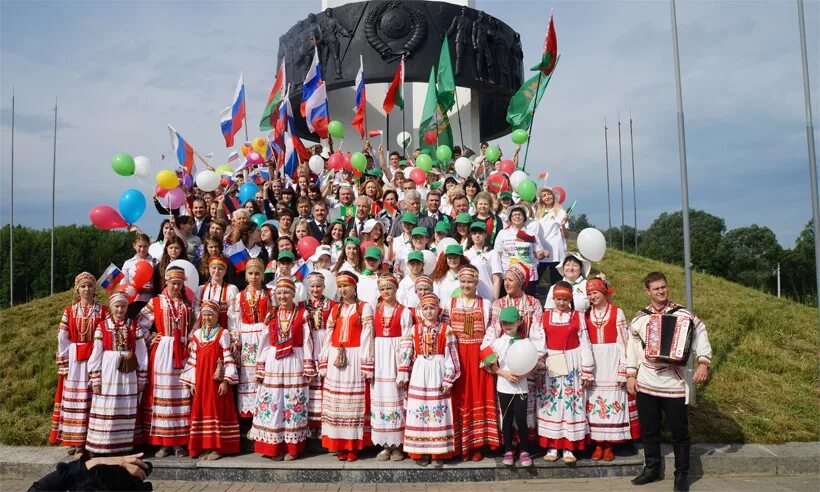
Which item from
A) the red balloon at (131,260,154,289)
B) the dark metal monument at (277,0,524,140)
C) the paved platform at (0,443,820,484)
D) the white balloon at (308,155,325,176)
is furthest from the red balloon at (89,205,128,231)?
the dark metal monument at (277,0,524,140)

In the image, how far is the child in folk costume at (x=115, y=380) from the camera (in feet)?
18.4

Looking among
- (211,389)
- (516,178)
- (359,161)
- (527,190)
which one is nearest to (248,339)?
(211,389)

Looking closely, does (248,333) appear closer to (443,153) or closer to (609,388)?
(609,388)

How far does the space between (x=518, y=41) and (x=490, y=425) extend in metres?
15.1

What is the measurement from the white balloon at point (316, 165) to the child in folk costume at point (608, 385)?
7.89 m

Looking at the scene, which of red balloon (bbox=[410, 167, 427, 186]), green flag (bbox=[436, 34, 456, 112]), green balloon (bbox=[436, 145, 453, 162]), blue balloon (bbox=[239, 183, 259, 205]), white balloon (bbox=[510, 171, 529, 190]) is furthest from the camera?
green flag (bbox=[436, 34, 456, 112])

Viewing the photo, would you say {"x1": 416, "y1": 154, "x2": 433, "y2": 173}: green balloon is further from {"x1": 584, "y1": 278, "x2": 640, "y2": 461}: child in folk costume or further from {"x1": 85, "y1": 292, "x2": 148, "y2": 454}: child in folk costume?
{"x1": 85, "y1": 292, "x2": 148, "y2": 454}: child in folk costume

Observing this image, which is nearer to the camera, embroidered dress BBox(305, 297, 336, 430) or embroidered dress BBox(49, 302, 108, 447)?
embroidered dress BBox(49, 302, 108, 447)

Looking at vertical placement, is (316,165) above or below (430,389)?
above

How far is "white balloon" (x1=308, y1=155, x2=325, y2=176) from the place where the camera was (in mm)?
12180

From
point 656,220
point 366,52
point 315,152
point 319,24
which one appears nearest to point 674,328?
point 315,152

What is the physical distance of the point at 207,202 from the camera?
9.11 metres

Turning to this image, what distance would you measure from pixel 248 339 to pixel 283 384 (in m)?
0.65

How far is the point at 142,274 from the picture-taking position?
6.30 metres
